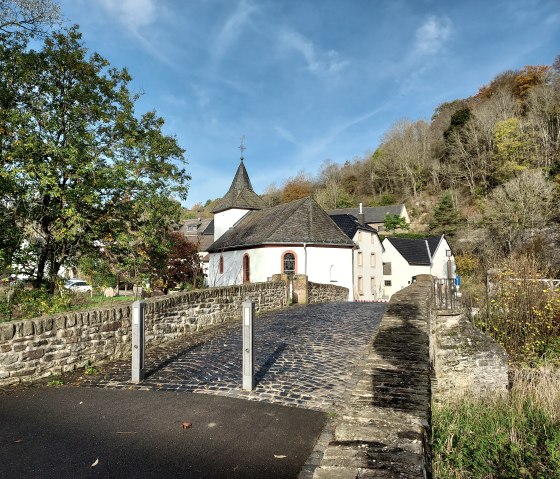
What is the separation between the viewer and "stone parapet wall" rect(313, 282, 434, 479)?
2.39m

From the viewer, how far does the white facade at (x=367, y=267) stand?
3403 cm

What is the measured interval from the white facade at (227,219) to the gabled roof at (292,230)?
4.81m

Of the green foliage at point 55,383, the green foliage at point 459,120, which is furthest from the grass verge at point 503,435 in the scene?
the green foliage at point 459,120

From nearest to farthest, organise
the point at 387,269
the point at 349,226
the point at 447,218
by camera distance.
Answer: the point at 349,226, the point at 387,269, the point at 447,218

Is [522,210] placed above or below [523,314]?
above

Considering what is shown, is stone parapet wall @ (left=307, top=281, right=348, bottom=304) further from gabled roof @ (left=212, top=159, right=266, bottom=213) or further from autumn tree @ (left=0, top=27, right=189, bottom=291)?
gabled roof @ (left=212, top=159, right=266, bottom=213)

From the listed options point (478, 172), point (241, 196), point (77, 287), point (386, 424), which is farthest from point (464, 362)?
point (478, 172)

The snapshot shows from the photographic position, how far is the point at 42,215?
1187 centimetres

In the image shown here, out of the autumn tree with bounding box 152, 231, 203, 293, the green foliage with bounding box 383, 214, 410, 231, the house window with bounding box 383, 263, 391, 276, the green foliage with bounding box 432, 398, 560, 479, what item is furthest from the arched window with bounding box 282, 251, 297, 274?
the green foliage with bounding box 383, 214, 410, 231

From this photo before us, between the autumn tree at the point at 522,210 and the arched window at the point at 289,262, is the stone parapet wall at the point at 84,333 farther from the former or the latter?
the autumn tree at the point at 522,210

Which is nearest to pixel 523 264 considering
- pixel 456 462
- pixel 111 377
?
pixel 456 462

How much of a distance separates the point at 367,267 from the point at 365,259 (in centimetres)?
77

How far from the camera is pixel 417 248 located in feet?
159

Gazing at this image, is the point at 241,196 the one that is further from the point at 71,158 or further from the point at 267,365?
the point at 267,365
